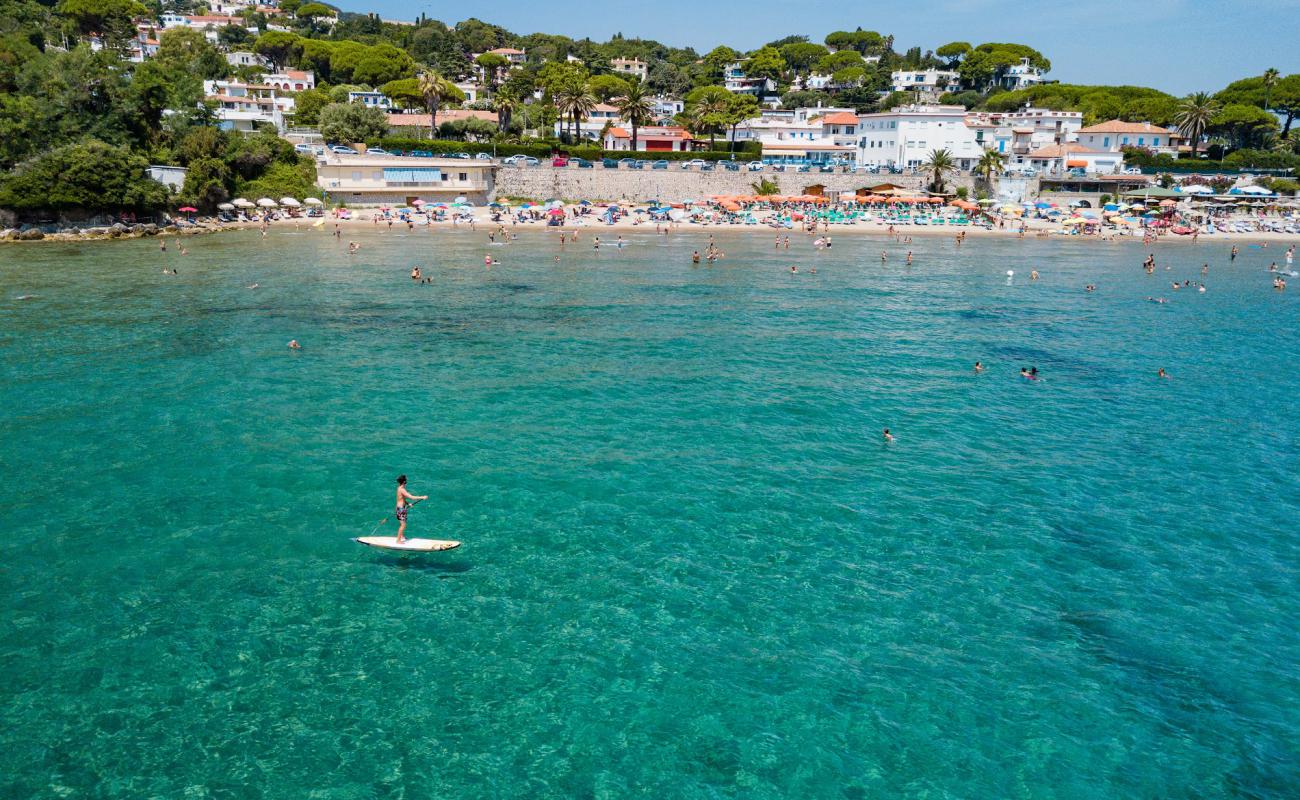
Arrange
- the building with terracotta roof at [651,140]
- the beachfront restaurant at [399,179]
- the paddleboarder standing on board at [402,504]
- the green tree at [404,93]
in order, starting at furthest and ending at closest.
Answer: the green tree at [404,93]
the building with terracotta roof at [651,140]
the beachfront restaurant at [399,179]
the paddleboarder standing on board at [402,504]

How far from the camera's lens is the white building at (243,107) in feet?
303

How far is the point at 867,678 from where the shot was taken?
15164mm

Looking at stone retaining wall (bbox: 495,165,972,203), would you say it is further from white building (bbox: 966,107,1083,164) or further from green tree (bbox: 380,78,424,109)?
green tree (bbox: 380,78,424,109)

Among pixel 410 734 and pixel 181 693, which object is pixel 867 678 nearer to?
pixel 410 734

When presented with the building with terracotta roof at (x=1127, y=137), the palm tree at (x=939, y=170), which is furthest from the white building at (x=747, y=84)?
the palm tree at (x=939, y=170)

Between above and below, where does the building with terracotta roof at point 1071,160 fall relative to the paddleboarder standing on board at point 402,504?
above

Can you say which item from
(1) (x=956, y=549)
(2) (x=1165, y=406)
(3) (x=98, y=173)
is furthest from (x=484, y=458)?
(3) (x=98, y=173)

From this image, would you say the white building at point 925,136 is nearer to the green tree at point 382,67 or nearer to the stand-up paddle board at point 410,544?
the green tree at point 382,67

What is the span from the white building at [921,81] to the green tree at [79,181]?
152 metres

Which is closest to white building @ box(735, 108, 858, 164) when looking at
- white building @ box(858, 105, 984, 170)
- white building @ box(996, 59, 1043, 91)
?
white building @ box(858, 105, 984, 170)

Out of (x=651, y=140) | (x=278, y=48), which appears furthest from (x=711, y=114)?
(x=278, y=48)

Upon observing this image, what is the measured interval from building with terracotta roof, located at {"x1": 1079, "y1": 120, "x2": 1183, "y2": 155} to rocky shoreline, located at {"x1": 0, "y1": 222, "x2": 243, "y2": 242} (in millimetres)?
111348

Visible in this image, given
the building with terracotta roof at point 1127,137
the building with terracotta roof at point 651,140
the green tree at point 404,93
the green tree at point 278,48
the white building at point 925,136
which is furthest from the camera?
the green tree at point 278,48

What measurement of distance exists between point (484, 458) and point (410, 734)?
38.2ft
